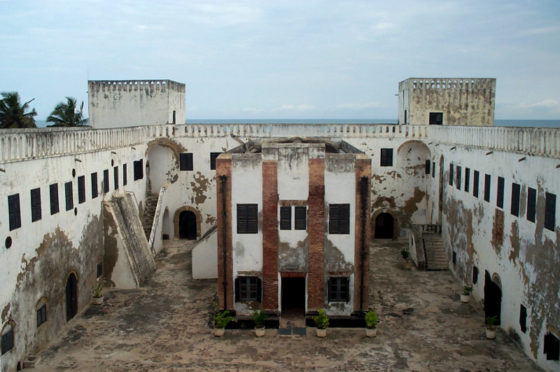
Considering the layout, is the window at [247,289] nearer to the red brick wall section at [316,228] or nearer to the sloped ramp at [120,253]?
the red brick wall section at [316,228]

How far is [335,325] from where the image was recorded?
68.1 ft

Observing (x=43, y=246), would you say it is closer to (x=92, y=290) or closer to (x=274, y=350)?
(x=92, y=290)

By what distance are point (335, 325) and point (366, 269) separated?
2.58 meters

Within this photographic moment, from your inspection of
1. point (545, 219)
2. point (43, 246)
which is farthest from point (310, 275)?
point (43, 246)

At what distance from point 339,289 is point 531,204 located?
7963 millimetres

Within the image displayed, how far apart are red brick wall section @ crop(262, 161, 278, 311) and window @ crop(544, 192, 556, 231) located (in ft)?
32.2

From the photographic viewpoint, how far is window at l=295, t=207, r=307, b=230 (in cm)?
2105

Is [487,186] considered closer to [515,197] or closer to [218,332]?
[515,197]

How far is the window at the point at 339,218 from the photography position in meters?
21.0

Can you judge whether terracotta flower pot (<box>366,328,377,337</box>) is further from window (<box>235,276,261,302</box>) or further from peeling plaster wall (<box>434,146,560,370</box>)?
peeling plaster wall (<box>434,146,560,370</box>)

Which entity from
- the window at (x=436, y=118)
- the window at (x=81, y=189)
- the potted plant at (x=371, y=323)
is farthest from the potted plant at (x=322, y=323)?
the window at (x=436, y=118)

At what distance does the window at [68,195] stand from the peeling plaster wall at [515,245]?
17889mm

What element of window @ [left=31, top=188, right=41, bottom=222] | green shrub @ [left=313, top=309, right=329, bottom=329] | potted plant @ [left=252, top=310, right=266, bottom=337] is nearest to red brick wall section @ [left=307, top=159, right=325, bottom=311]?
green shrub @ [left=313, top=309, right=329, bottom=329]

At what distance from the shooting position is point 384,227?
118 ft
